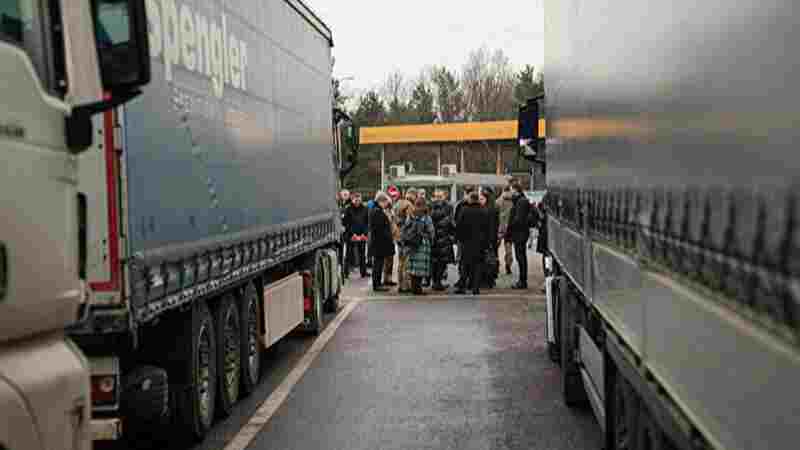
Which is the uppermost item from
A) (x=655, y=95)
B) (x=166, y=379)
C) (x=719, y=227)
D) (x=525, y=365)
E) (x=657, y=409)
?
(x=655, y=95)

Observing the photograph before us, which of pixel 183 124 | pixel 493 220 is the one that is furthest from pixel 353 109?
pixel 183 124

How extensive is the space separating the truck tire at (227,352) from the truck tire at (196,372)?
171 mm

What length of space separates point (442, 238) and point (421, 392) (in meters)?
11.9

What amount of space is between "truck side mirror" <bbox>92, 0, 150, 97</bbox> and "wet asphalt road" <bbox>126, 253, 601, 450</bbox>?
14.9 feet

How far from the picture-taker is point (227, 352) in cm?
988

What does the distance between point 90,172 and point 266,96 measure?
5.25 m

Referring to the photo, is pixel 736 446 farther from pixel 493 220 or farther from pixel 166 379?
pixel 493 220

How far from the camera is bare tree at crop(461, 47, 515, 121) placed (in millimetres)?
100562

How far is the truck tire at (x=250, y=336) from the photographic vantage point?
1050 cm

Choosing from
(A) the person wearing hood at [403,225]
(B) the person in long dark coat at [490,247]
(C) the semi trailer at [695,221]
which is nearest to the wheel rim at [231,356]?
(C) the semi trailer at [695,221]

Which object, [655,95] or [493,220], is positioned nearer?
[655,95]

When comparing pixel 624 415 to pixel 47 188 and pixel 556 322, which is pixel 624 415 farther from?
pixel 556 322

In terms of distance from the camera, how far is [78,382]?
4.46 meters

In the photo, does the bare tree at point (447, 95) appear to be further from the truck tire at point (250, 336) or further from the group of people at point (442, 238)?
the truck tire at point (250, 336)
